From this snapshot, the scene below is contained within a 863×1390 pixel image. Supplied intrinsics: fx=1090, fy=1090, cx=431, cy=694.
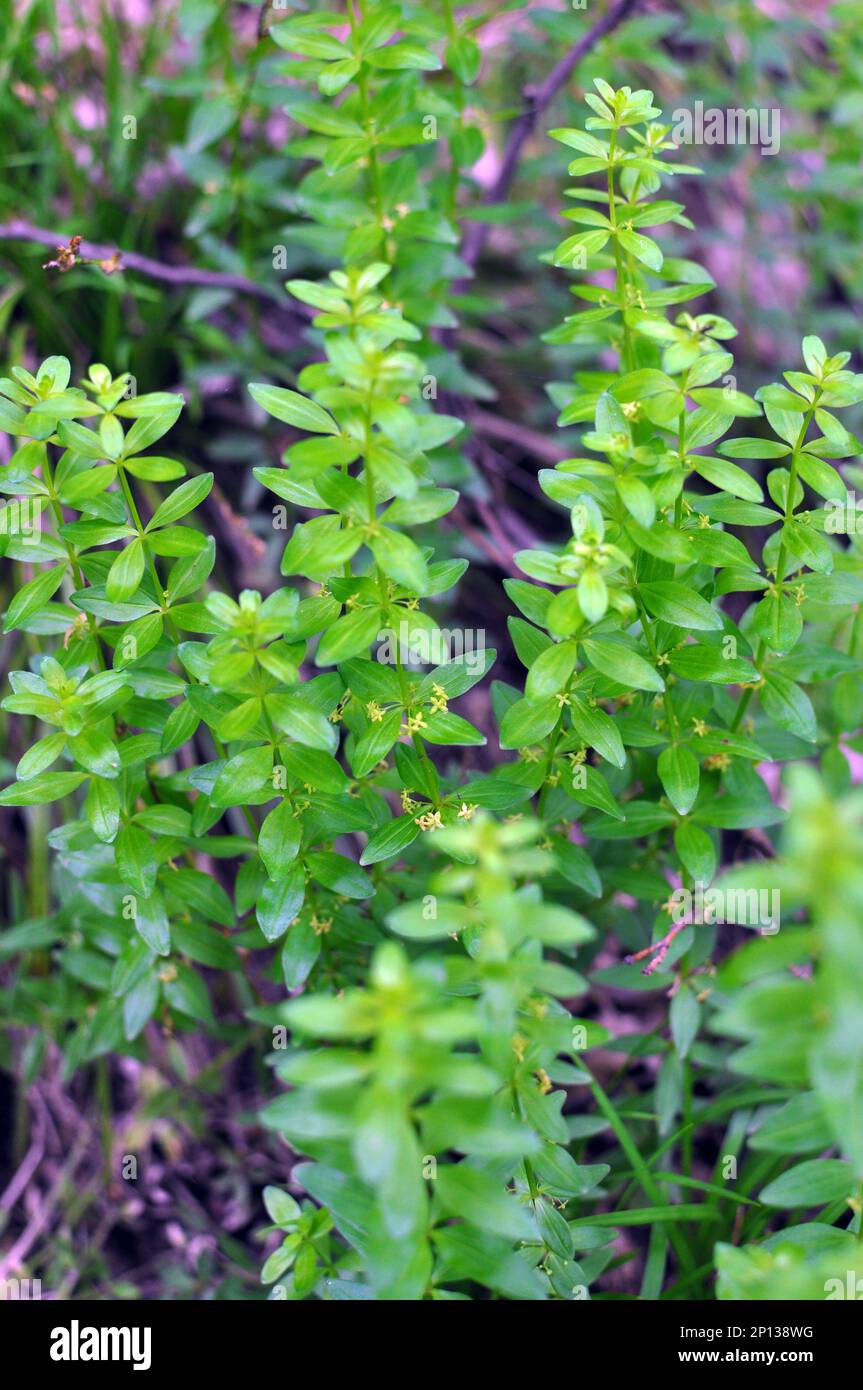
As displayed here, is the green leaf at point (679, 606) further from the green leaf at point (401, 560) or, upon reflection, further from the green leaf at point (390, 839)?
the green leaf at point (390, 839)

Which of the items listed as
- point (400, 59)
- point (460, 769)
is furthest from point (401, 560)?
point (400, 59)

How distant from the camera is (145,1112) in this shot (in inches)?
92.0

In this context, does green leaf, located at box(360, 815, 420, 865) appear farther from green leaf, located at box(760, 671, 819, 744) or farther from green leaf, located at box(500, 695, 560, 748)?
green leaf, located at box(760, 671, 819, 744)

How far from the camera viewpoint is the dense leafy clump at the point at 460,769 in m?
1.13

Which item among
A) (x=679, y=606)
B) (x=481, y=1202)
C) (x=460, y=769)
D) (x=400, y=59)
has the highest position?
(x=400, y=59)

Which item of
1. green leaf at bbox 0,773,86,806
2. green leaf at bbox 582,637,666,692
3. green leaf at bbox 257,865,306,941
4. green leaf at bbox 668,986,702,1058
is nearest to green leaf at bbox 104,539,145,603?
green leaf at bbox 0,773,86,806

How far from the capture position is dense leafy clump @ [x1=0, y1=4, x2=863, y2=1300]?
1.13m

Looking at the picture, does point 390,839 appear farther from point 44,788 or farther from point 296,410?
point 296,410

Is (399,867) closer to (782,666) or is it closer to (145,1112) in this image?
(782,666)

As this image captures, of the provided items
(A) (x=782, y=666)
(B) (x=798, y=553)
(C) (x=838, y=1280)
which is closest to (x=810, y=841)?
(C) (x=838, y=1280)

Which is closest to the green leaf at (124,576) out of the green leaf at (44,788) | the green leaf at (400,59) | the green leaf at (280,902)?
the green leaf at (44,788)

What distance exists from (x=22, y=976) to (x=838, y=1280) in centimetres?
171

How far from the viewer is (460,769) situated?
7.39ft

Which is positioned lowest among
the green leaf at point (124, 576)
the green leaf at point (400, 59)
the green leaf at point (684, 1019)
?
the green leaf at point (684, 1019)
